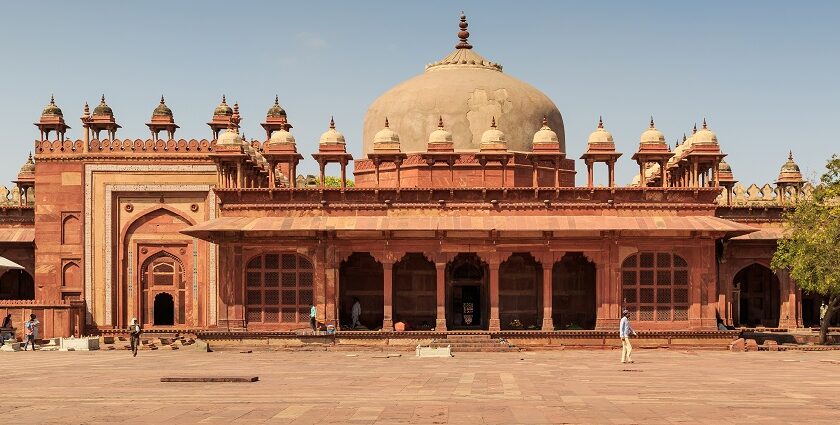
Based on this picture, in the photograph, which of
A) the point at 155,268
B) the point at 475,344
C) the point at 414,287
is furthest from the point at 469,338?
the point at 155,268

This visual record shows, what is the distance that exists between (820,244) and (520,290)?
8970 millimetres

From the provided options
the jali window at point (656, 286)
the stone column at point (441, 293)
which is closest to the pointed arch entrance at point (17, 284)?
the stone column at point (441, 293)

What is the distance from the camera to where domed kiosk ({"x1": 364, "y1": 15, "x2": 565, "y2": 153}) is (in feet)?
122

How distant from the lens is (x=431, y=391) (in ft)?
54.2

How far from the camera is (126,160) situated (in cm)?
3819

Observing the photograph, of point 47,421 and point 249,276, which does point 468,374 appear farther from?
point 249,276

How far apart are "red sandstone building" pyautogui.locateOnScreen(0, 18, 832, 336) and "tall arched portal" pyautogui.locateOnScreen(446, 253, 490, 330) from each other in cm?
7

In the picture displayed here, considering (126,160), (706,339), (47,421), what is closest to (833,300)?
(706,339)

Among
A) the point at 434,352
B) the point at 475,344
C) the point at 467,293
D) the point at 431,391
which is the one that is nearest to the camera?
the point at 431,391

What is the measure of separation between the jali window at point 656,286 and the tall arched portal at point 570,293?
2418 mm

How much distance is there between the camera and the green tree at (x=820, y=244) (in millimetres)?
32094

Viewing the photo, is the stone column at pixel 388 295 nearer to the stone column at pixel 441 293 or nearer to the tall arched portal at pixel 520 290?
the stone column at pixel 441 293

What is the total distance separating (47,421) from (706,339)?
21586 millimetres

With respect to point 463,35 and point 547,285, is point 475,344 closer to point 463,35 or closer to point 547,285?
point 547,285
